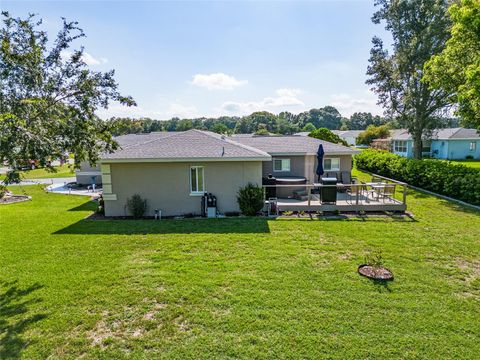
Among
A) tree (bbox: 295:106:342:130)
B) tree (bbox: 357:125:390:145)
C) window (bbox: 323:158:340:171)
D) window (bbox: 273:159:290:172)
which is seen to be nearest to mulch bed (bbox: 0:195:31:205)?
window (bbox: 273:159:290:172)

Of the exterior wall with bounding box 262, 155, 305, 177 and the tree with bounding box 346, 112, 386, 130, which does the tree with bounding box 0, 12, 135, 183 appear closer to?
the exterior wall with bounding box 262, 155, 305, 177

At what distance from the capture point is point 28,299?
19.0ft

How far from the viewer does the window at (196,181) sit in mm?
12719

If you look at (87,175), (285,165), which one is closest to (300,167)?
(285,165)

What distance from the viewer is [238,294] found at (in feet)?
19.3

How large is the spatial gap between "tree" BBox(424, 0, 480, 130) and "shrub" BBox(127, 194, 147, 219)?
15.8 m

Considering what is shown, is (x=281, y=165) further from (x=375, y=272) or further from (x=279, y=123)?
(x=279, y=123)

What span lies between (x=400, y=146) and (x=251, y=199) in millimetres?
43785

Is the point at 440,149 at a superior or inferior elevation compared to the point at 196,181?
superior

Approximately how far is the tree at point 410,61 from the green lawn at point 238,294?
1786 centimetres

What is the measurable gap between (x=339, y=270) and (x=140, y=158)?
898cm

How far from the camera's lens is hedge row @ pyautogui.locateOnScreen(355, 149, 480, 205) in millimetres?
14320

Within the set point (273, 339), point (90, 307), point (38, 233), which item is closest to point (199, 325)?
point (273, 339)

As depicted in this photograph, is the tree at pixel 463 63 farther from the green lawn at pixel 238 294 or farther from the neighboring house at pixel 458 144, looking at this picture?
the neighboring house at pixel 458 144
